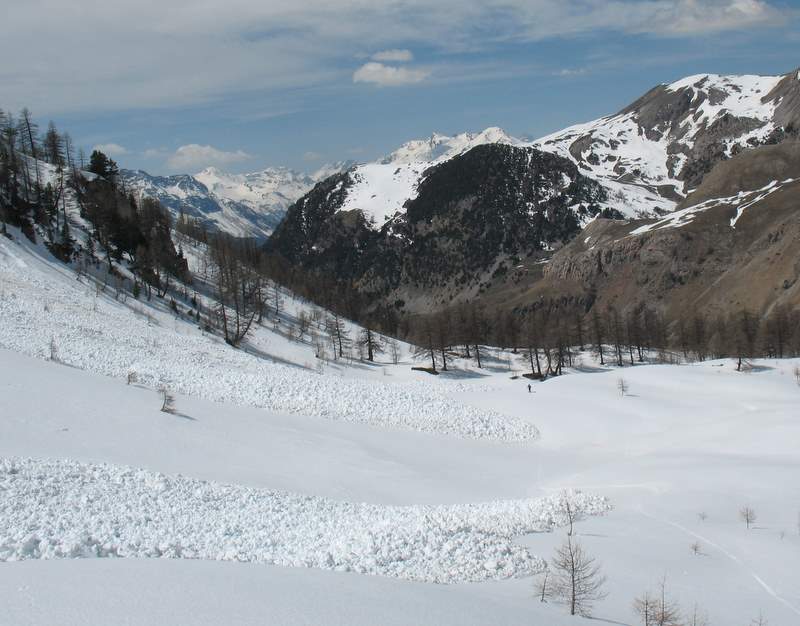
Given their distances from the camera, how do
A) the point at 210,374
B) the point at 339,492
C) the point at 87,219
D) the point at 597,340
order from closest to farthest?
the point at 339,492 < the point at 210,374 < the point at 87,219 < the point at 597,340

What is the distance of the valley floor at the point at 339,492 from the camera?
11414mm

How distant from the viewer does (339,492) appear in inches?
877

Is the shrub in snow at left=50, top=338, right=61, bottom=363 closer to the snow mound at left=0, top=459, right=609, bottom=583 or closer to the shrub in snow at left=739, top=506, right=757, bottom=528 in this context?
the snow mound at left=0, top=459, right=609, bottom=583

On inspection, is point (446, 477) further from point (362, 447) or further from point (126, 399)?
point (126, 399)

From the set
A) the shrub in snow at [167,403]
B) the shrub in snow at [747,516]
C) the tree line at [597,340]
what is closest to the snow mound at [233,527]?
the shrub in snow at [747,516]

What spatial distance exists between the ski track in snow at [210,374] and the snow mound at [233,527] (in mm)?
16028

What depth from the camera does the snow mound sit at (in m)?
13.5

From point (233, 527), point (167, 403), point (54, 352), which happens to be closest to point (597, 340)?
point (54, 352)

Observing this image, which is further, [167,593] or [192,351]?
[192,351]

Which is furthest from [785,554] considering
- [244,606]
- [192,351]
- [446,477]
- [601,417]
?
[192,351]

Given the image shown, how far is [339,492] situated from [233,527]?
6.68m

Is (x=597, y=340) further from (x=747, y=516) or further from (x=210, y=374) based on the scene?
(x=747, y=516)

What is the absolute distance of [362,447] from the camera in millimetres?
30109

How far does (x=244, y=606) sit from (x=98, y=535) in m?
5.55
